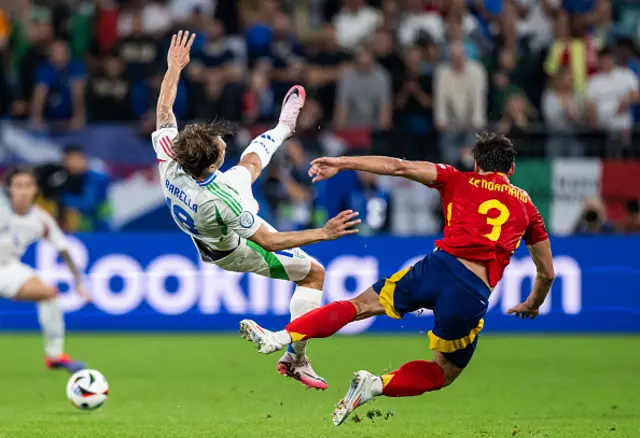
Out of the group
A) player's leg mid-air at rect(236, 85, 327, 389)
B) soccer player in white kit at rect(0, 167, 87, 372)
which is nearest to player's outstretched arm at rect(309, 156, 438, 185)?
player's leg mid-air at rect(236, 85, 327, 389)

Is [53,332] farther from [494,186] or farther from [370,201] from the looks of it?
[494,186]

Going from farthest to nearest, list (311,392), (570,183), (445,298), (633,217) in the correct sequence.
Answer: (633,217) < (570,183) < (311,392) < (445,298)

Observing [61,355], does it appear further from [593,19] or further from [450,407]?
[593,19]

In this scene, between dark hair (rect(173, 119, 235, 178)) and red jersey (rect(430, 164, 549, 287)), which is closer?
red jersey (rect(430, 164, 549, 287))

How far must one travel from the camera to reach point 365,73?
17281 mm

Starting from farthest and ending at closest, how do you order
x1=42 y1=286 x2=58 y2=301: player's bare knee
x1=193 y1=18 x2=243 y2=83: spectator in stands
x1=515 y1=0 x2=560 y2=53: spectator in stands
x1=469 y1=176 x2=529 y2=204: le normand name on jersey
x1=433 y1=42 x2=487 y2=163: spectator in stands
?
x1=515 y1=0 x2=560 y2=53: spectator in stands → x1=193 y1=18 x2=243 y2=83: spectator in stands → x1=433 y1=42 x2=487 y2=163: spectator in stands → x1=42 y1=286 x2=58 y2=301: player's bare knee → x1=469 y1=176 x2=529 y2=204: le normand name on jersey

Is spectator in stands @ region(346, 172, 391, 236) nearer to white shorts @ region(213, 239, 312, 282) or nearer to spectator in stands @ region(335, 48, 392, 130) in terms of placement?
spectator in stands @ region(335, 48, 392, 130)

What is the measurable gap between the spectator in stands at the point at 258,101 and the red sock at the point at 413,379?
909 cm

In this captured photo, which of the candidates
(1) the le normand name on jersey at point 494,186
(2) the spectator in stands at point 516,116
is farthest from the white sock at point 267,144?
(2) the spectator in stands at point 516,116

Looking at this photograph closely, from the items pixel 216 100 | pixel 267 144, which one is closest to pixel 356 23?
pixel 216 100

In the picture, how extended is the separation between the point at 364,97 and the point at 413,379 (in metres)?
9.21

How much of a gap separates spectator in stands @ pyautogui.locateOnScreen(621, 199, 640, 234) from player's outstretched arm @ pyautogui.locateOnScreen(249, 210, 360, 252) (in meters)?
8.78

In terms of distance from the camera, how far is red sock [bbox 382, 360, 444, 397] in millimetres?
8547

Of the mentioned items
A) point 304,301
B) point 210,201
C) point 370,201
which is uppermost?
point 210,201
